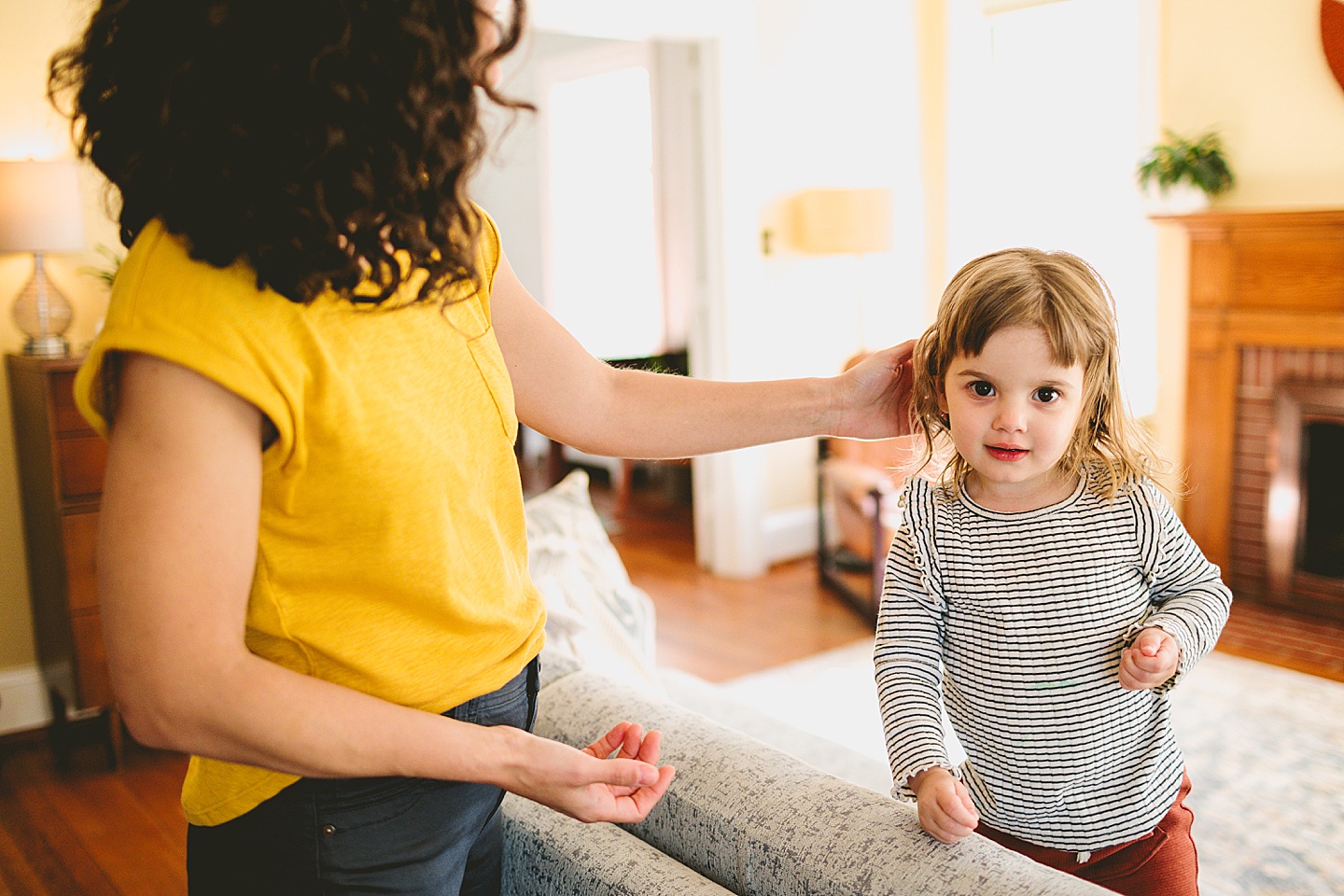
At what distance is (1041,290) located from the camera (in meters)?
1.16

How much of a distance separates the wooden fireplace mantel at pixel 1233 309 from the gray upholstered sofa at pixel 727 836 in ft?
12.4

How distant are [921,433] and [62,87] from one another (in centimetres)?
93

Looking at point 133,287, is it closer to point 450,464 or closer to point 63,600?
point 450,464

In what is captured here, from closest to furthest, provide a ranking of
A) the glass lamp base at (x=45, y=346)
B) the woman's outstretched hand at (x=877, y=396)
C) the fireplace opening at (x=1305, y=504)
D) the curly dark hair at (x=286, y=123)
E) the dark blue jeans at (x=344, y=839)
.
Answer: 1. the curly dark hair at (x=286, y=123)
2. the dark blue jeans at (x=344, y=839)
3. the woman's outstretched hand at (x=877, y=396)
4. the glass lamp base at (x=45, y=346)
5. the fireplace opening at (x=1305, y=504)

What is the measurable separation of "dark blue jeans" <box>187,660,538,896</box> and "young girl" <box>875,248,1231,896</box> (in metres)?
0.46

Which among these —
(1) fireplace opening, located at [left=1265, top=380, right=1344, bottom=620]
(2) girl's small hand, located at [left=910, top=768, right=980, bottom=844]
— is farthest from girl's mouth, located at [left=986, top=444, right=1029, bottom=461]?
(1) fireplace opening, located at [left=1265, top=380, right=1344, bottom=620]

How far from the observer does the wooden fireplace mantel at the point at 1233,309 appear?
418cm

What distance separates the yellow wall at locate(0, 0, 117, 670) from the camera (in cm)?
349

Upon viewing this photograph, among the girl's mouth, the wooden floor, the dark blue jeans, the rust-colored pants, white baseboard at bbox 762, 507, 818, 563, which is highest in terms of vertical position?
the girl's mouth

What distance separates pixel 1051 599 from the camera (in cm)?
115

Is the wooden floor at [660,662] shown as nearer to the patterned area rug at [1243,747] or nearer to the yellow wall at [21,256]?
the patterned area rug at [1243,747]

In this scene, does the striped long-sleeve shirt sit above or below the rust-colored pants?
above

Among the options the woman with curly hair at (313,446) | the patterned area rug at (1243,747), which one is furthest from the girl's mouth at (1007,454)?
the patterned area rug at (1243,747)

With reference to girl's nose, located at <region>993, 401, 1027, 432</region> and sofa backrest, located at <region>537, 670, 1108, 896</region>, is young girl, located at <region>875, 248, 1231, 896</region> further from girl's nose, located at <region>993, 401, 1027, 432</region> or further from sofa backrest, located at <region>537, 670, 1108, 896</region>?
sofa backrest, located at <region>537, 670, 1108, 896</region>
